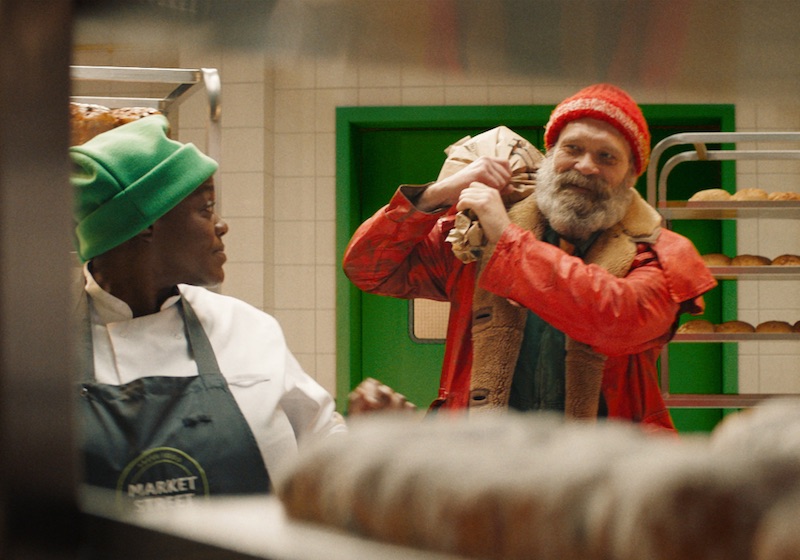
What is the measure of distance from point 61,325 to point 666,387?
2689 mm

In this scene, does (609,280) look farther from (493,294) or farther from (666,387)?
(666,387)

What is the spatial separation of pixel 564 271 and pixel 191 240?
495 mm

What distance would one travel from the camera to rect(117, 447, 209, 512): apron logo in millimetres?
857

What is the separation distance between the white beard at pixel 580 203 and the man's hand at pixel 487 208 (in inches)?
5.2

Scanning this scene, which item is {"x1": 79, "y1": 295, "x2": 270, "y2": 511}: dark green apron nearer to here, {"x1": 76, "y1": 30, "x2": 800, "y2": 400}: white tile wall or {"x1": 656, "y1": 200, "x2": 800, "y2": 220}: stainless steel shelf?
{"x1": 656, "y1": 200, "x2": 800, "y2": 220}: stainless steel shelf

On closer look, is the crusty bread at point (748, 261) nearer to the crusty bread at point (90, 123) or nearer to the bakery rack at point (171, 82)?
the bakery rack at point (171, 82)

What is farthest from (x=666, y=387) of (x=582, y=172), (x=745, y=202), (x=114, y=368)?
(x=114, y=368)

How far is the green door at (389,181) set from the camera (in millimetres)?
3783

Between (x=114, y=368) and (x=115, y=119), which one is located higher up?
(x=115, y=119)

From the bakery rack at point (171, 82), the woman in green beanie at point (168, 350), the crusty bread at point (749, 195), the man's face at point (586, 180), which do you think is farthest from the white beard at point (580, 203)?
the crusty bread at point (749, 195)

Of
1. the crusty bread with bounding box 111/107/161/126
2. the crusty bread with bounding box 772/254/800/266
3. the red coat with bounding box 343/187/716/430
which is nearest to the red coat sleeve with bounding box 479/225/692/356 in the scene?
the red coat with bounding box 343/187/716/430

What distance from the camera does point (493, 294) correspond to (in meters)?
1.28

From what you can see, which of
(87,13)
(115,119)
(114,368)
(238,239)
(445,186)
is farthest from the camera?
(238,239)

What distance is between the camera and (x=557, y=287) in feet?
3.58
